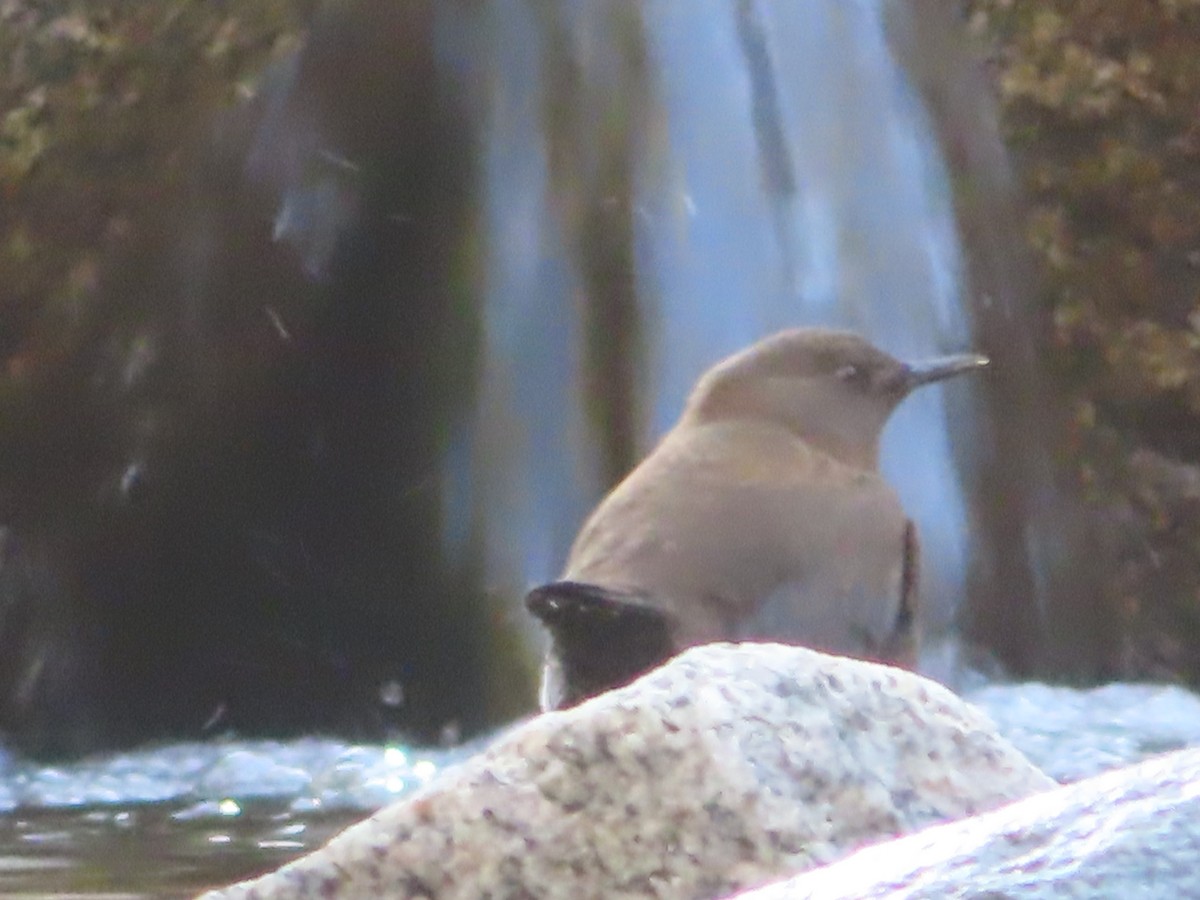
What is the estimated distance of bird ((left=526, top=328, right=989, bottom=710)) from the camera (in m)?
4.01

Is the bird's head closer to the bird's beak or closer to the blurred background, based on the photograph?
the bird's beak

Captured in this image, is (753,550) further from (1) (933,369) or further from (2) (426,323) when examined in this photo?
(2) (426,323)

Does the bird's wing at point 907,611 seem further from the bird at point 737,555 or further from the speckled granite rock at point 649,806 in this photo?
the speckled granite rock at point 649,806

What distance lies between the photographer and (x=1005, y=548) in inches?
296

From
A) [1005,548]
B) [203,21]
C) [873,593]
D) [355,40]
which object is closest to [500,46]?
[355,40]

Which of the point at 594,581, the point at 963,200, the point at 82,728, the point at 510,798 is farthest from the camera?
the point at 963,200

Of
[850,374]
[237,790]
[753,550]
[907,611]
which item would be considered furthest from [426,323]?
[753,550]

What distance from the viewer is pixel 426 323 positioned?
7.21m

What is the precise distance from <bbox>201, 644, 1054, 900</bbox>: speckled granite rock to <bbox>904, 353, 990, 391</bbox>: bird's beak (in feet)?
6.98

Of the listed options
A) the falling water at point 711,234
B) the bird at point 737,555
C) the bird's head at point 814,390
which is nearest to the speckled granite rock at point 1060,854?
the bird at point 737,555

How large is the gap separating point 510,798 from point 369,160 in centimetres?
476

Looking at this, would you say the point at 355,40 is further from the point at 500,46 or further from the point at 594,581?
the point at 594,581

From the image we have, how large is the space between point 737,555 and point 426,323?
3.13 m

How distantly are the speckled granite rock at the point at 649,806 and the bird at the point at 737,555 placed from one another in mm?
956
